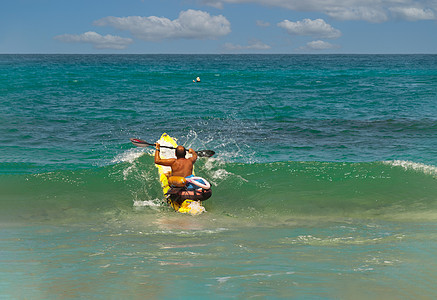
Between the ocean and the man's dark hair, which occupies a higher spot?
the man's dark hair

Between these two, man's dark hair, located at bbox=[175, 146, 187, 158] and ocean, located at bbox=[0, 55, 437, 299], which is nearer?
ocean, located at bbox=[0, 55, 437, 299]

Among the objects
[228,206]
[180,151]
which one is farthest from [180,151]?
[228,206]

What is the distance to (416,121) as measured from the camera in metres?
23.5

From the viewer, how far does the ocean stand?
6.50 meters

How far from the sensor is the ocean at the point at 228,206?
6496 mm

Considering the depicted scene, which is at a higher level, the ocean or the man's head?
the man's head

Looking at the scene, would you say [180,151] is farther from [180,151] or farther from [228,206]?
[228,206]

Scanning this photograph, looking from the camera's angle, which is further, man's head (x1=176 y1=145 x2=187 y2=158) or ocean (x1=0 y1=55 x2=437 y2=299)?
man's head (x1=176 y1=145 x2=187 y2=158)

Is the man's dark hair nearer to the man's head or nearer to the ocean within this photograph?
the man's head

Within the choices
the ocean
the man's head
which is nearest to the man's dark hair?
the man's head

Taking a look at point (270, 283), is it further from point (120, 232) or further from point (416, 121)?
point (416, 121)

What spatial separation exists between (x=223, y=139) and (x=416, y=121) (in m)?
9.75

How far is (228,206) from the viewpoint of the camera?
39.3 feet

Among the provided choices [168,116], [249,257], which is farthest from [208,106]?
[249,257]
